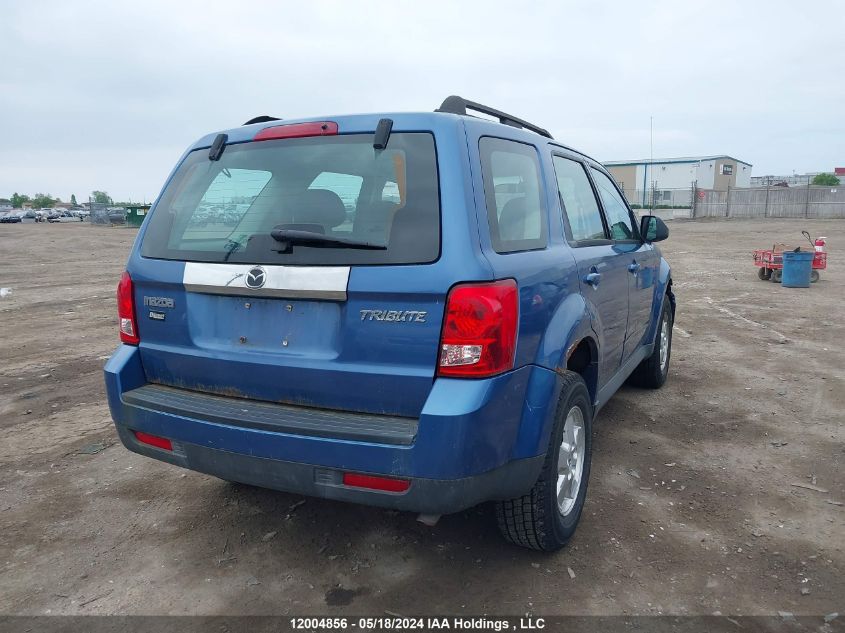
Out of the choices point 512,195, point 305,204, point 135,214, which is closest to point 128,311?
point 305,204

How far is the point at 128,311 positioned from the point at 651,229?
358cm

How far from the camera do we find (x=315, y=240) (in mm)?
2473

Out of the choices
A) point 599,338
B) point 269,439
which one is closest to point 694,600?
point 599,338

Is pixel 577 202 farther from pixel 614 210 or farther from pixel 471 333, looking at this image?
pixel 471 333

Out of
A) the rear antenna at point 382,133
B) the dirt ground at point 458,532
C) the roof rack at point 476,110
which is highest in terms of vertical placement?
the roof rack at point 476,110

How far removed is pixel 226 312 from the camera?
104 inches

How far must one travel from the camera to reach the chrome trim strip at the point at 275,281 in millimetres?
2400

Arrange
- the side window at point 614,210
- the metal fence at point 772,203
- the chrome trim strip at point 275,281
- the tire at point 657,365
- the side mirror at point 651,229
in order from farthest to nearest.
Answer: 1. the metal fence at point 772,203
2. the tire at point 657,365
3. the side mirror at point 651,229
4. the side window at point 614,210
5. the chrome trim strip at point 275,281

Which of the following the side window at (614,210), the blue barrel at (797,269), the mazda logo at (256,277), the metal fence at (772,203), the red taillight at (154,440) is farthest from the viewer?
the metal fence at (772,203)

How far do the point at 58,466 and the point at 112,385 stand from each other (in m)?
1.58

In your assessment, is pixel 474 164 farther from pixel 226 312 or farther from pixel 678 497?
pixel 678 497

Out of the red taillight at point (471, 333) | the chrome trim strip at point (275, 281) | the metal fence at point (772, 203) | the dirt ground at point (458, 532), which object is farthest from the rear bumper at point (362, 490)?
the metal fence at point (772, 203)

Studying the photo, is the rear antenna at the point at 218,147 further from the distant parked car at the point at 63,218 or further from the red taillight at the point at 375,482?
the distant parked car at the point at 63,218

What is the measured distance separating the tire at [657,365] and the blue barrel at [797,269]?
7.25 meters
